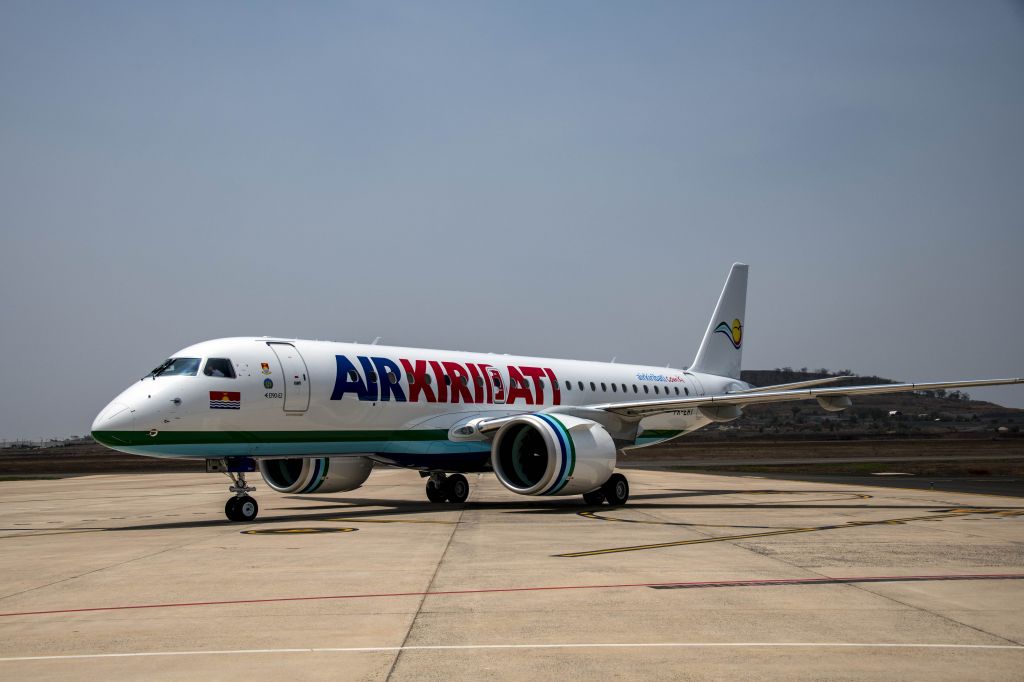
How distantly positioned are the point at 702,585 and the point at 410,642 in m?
3.96

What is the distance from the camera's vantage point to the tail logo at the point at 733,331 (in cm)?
3644

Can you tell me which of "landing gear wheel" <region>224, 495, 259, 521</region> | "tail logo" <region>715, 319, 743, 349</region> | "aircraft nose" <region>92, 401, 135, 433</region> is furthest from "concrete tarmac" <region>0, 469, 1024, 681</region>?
"tail logo" <region>715, 319, 743, 349</region>

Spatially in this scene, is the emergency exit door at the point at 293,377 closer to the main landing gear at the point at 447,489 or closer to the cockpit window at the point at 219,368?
the cockpit window at the point at 219,368

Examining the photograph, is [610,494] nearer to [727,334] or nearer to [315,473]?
[315,473]

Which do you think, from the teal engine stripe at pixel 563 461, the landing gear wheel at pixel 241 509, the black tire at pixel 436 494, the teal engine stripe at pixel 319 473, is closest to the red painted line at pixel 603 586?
the landing gear wheel at pixel 241 509

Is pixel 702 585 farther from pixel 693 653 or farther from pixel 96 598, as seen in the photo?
pixel 96 598

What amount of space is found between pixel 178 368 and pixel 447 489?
8.63 metres

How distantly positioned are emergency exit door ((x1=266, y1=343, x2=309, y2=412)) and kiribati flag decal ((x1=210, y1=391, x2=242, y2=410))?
3.86 feet

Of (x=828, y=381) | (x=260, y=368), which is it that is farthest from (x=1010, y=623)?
(x=828, y=381)

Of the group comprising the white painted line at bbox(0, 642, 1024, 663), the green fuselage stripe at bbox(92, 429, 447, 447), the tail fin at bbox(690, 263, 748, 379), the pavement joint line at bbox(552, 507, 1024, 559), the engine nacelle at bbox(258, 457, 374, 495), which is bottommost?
the pavement joint line at bbox(552, 507, 1024, 559)

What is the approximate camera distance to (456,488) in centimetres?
2550

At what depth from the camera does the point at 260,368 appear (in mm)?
20219

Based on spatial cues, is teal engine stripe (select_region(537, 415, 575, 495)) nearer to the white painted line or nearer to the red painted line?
the red painted line

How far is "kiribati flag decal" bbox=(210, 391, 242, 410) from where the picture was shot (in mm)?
19109
